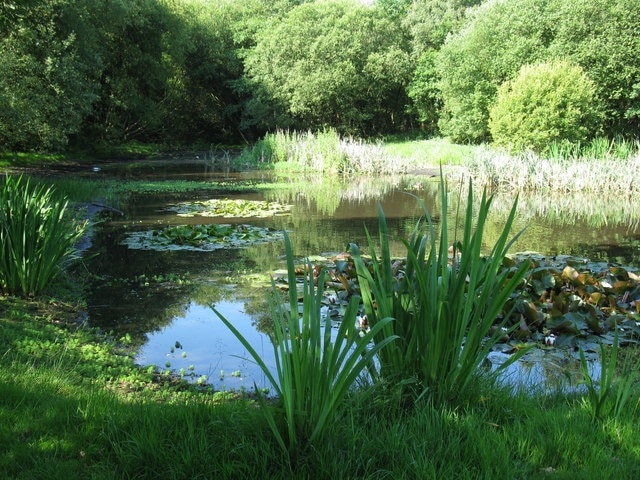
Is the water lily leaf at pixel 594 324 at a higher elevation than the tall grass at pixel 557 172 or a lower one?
lower

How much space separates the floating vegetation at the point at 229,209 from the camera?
11.7 m

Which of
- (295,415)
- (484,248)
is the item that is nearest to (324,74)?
(484,248)

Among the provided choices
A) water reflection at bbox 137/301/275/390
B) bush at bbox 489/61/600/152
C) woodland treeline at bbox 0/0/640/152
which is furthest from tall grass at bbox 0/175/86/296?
bush at bbox 489/61/600/152

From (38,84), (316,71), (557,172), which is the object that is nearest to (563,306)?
(557,172)

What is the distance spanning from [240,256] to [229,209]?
4.27 metres

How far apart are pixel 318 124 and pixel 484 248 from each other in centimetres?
2956

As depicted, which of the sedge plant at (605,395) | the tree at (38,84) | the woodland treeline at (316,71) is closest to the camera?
the sedge plant at (605,395)

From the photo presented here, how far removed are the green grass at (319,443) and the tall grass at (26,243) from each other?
2387mm

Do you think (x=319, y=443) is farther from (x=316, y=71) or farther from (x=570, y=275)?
(x=316, y=71)

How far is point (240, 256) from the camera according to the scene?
7898mm

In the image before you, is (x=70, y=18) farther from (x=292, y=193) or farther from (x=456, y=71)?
(x=456, y=71)

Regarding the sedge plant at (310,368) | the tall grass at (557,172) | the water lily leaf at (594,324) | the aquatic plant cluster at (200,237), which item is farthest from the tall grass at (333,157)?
the sedge plant at (310,368)

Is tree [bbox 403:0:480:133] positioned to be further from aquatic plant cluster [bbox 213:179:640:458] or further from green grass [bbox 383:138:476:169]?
aquatic plant cluster [bbox 213:179:640:458]

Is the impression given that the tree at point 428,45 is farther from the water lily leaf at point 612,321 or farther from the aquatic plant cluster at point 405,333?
the aquatic plant cluster at point 405,333
